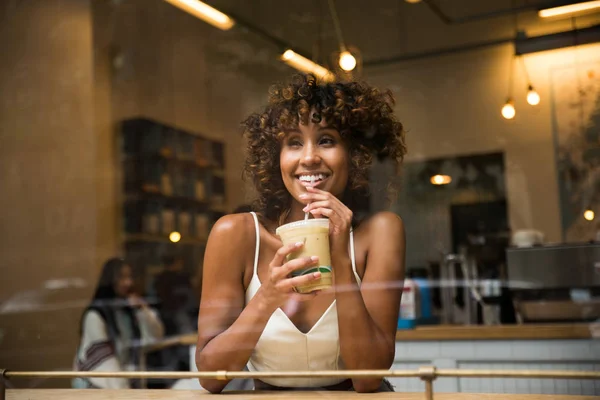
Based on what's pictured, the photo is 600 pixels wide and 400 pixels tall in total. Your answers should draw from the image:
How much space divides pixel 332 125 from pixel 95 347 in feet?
5.00

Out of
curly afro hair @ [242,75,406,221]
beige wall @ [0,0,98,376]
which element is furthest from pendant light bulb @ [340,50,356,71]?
beige wall @ [0,0,98,376]

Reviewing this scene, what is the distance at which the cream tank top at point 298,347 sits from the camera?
54.0 inches

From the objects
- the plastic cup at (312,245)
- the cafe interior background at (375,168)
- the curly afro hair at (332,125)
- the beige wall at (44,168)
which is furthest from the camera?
the beige wall at (44,168)

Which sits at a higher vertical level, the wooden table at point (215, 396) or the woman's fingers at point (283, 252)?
the woman's fingers at point (283, 252)

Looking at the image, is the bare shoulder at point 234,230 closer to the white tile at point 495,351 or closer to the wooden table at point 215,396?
the wooden table at point 215,396


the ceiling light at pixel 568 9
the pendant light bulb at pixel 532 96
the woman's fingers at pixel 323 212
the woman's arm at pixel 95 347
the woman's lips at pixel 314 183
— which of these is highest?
the ceiling light at pixel 568 9

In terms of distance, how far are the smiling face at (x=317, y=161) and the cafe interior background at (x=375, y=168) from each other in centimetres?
10

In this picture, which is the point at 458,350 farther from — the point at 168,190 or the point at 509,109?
the point at 168,190

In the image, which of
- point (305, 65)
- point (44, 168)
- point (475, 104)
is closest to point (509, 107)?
point (475, 104)

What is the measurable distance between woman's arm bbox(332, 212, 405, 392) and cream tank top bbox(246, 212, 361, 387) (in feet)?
0.06

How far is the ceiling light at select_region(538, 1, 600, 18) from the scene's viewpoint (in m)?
2.06

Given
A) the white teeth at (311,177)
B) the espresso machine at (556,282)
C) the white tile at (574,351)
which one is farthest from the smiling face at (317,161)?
the espresso machine at (556,282)

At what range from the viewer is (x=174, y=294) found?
2.73 metres

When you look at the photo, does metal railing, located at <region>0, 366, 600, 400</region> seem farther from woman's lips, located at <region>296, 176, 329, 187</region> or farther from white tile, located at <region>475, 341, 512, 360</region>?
white tile, located at <region>475, 341, 512, 360</region>
